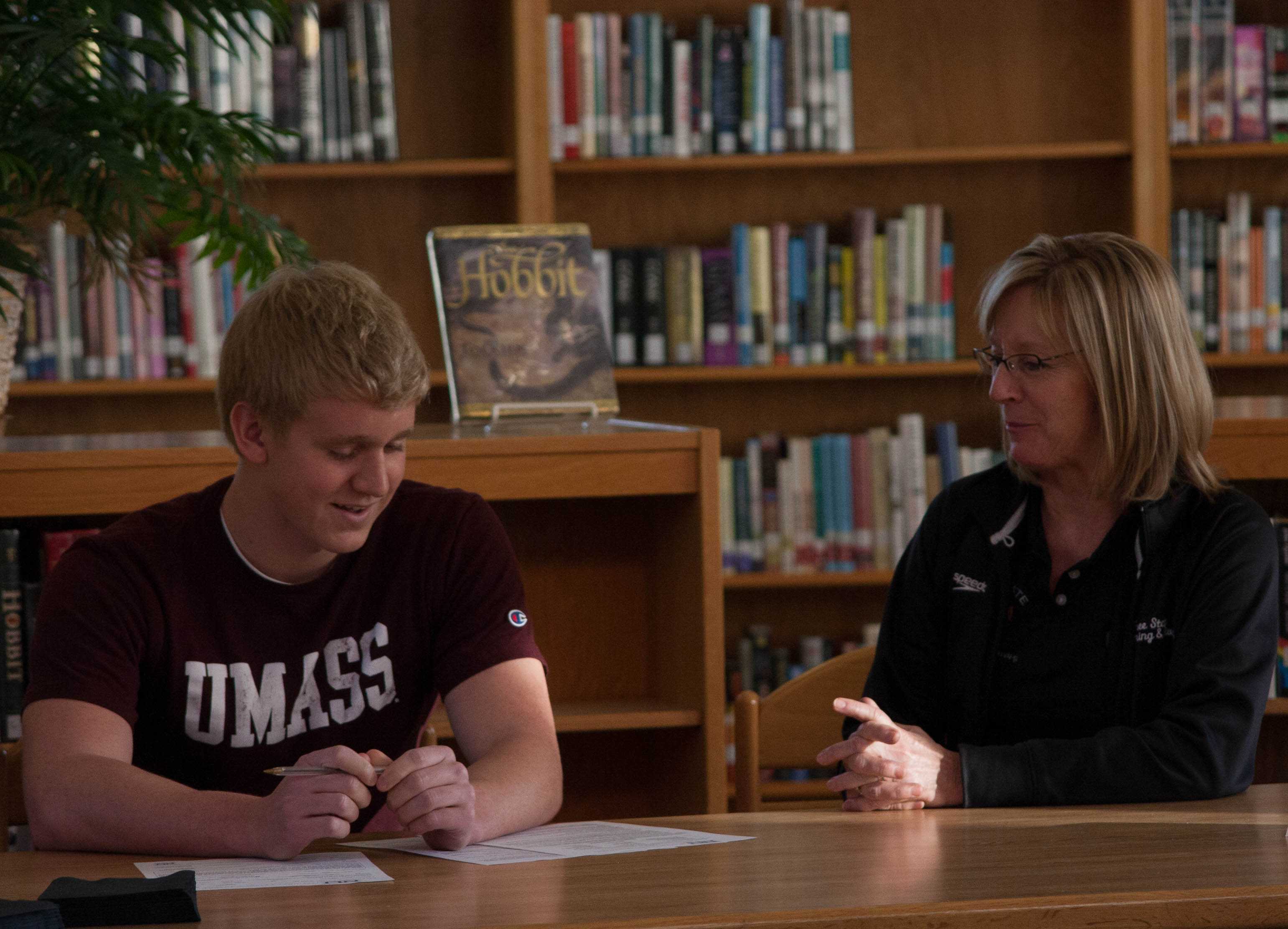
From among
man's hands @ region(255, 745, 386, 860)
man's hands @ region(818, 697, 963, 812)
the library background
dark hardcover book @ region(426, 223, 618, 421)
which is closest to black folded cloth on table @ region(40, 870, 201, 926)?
man's hands @ region(255, 745, 386, 860)

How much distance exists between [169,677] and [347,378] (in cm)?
35

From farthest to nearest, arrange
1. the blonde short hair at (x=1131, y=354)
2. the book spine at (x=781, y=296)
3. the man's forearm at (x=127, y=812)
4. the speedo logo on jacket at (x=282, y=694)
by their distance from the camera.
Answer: the book spine at (x=781, y=296) → the blonde short hair at (x=1131, y=354) → the speedo logo on jacket at (x=282, y=694) → the man's forearm at (x=127, y=812)

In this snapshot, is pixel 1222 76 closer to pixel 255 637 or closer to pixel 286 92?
pixel 286 92

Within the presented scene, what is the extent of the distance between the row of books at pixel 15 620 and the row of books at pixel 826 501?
1696 mm

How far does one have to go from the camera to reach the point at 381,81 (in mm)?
3252

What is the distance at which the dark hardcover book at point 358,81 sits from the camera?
3.23 meters

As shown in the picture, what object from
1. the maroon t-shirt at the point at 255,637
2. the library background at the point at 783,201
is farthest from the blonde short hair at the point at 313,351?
the library background at the point at 783,201

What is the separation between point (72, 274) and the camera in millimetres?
3221

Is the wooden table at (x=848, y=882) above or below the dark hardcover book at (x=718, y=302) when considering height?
below

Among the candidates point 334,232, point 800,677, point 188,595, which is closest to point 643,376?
point 334,232

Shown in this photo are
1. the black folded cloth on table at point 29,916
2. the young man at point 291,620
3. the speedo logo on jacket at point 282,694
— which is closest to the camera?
the black folded cloth on table at point 29,916

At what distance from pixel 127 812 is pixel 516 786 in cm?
34

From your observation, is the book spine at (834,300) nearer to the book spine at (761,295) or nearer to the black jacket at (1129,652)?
the book spine at (761,295)

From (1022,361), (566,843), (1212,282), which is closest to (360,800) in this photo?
(566,843)
